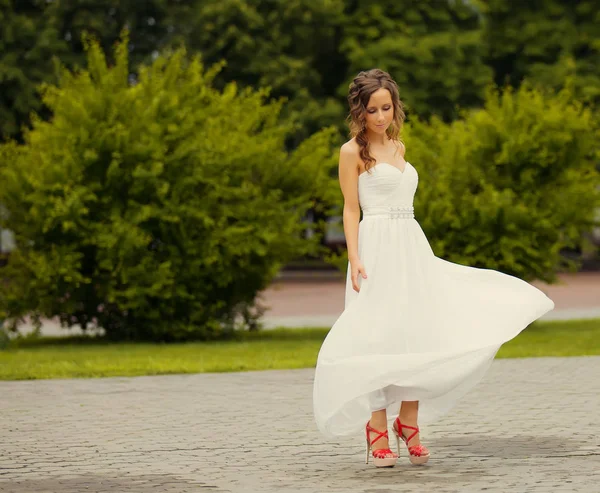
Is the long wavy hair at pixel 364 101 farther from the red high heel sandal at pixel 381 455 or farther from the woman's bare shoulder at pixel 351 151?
the red high heel sandal at pixel 381 455

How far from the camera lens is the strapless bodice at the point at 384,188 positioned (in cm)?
720

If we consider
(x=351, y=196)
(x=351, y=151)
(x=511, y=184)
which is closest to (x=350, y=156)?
(x=351, y=151)

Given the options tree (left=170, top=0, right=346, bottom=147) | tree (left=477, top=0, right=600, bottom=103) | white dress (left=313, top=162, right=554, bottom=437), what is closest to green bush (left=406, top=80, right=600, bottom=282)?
white dress (left=313, top=162, right=554, bottom=437)

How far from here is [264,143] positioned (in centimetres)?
1817

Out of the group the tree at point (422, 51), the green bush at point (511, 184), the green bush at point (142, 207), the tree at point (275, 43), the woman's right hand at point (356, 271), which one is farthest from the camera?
the tree at point (422, 51)

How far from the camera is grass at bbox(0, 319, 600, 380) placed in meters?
13.0

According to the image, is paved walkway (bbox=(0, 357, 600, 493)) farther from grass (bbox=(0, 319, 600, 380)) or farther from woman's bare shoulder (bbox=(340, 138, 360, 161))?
woman's bare shoulder (bbox=(340, 138, 360, 161))

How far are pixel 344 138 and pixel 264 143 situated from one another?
86.6ft

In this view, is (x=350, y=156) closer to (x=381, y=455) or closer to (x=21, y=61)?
(x=381, y=455)

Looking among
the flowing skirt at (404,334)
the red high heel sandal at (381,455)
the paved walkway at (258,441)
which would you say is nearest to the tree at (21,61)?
the paved walkway at (258,441)

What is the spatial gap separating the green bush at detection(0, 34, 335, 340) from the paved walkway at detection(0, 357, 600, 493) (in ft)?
18.4

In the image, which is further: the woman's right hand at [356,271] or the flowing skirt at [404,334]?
the woman's right hand at [356,271]

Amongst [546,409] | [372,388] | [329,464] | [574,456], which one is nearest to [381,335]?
[372,388]

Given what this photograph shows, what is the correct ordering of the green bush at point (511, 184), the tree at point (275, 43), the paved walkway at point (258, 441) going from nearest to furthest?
the paved walkway at point (258, 441) → the green bush at point (511, 184) → the tree at point (275, 43)
